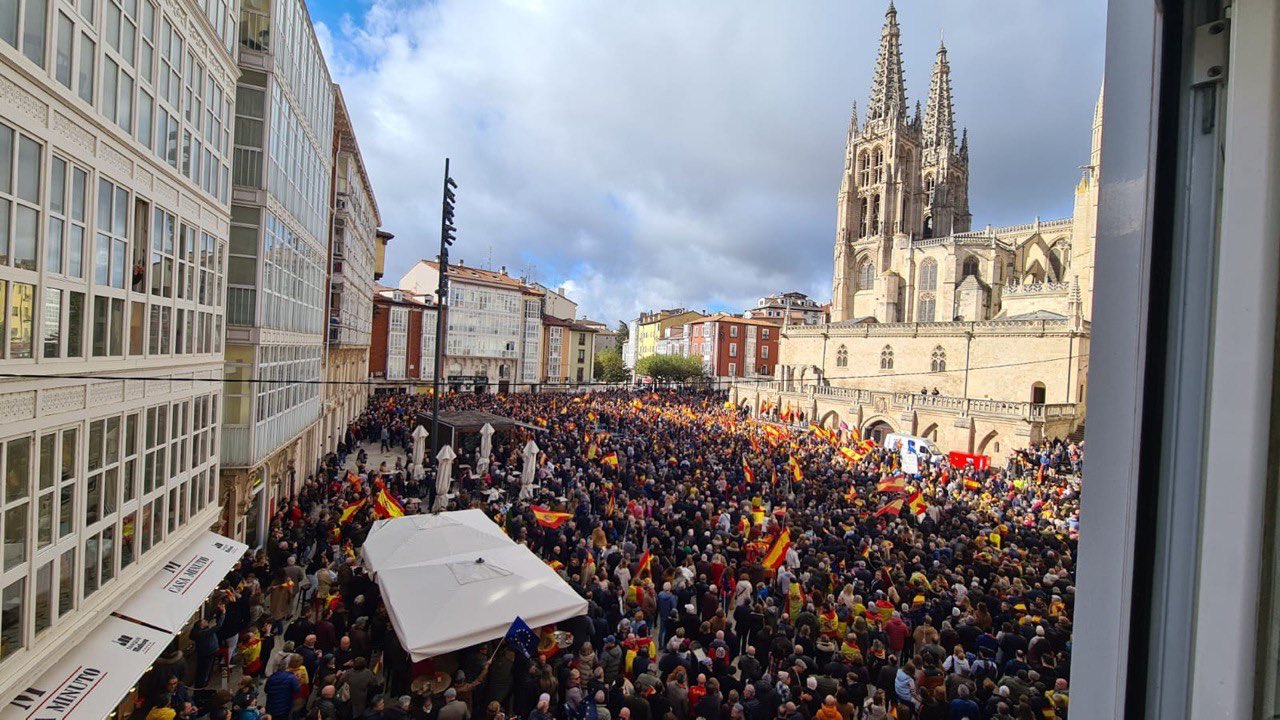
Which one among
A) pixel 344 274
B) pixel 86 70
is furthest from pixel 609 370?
pixel 86 70

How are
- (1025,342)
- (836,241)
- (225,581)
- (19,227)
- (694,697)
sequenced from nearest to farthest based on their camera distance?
(19,227) < (694,697) < (225,581) < (1025,342) < (836,241)

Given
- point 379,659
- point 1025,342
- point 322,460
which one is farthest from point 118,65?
point 1025,342

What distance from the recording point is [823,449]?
28359 mm

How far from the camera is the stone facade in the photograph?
36.8m

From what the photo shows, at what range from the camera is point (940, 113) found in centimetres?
7444

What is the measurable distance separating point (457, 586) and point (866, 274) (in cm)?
6314

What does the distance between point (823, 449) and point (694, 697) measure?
22.3m

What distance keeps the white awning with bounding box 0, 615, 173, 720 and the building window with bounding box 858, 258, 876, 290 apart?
64.0 metres

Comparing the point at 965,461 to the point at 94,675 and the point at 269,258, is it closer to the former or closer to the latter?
the point at 269,258

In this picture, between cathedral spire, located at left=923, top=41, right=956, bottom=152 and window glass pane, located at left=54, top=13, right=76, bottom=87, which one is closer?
window glass pane, located at left=54, top=13, right=76, bottom=87

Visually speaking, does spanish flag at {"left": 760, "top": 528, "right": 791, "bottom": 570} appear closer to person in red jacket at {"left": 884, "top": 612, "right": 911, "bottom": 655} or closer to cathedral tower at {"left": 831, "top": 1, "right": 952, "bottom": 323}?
person in red jacket at {"left": 884, "top": 612, "right": 911, "bottom": 655}

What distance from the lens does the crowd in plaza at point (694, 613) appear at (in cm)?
731

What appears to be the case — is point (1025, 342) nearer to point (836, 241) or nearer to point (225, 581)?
point (836, 241)

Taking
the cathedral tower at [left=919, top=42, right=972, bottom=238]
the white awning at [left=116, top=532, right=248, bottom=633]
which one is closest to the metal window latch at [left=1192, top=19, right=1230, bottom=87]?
the white awning at [left=116, top=532, right=248, bottom=633]
